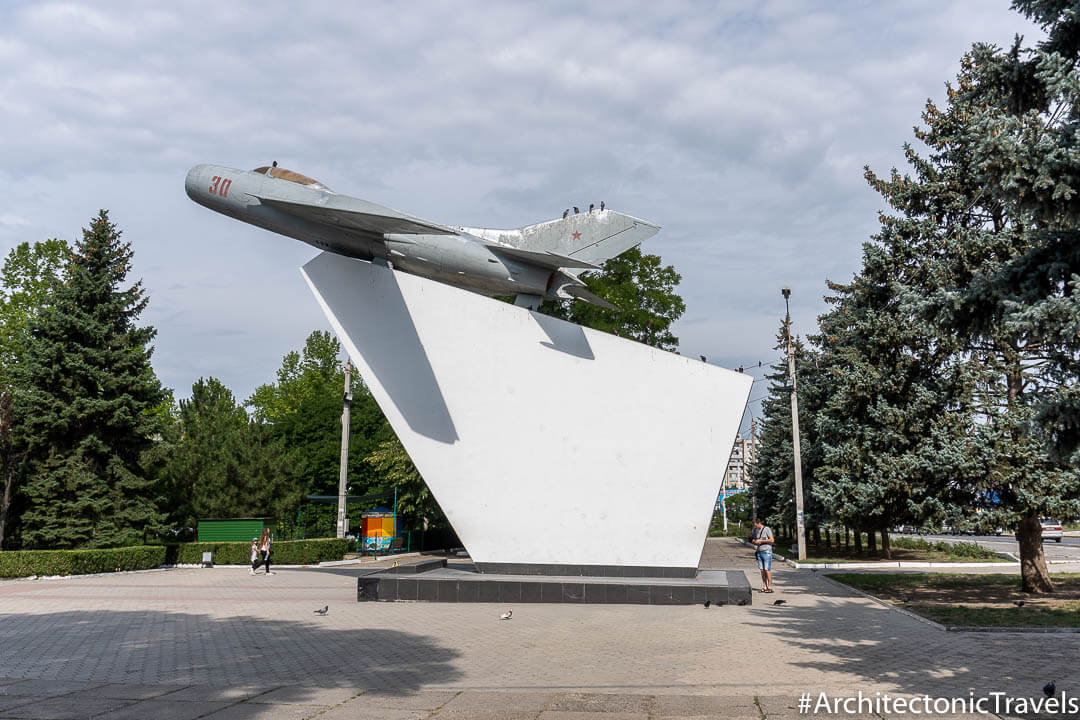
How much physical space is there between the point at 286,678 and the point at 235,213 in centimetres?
1129

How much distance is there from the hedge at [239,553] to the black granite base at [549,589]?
34.1 feet

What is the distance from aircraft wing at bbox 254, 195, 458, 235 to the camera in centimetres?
1411

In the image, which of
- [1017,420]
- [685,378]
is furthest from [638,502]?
[1017,420]

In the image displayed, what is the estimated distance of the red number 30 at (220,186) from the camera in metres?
16.2

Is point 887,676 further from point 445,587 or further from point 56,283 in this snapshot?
point 56,283

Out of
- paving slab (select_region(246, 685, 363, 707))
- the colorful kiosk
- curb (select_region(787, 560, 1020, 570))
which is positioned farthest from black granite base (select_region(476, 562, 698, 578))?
the colorful kiosk

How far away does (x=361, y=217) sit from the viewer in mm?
14469

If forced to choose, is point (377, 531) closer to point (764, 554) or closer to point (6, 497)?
point (6, 497)

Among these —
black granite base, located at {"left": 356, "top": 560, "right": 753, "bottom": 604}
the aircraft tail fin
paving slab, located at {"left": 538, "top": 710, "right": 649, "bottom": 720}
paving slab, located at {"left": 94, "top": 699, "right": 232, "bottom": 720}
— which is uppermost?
the aircraft tail fin

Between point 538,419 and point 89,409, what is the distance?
15798mm

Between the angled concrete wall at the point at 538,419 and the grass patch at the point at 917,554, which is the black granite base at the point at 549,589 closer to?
the angled concrete wall at the point at 538,419

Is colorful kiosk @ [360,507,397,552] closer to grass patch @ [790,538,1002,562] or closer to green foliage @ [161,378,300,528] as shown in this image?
green foliage @ [161,378,300,528]

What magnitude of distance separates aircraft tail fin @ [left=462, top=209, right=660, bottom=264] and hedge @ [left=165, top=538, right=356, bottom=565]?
46.4ft

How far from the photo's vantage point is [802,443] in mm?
28781
